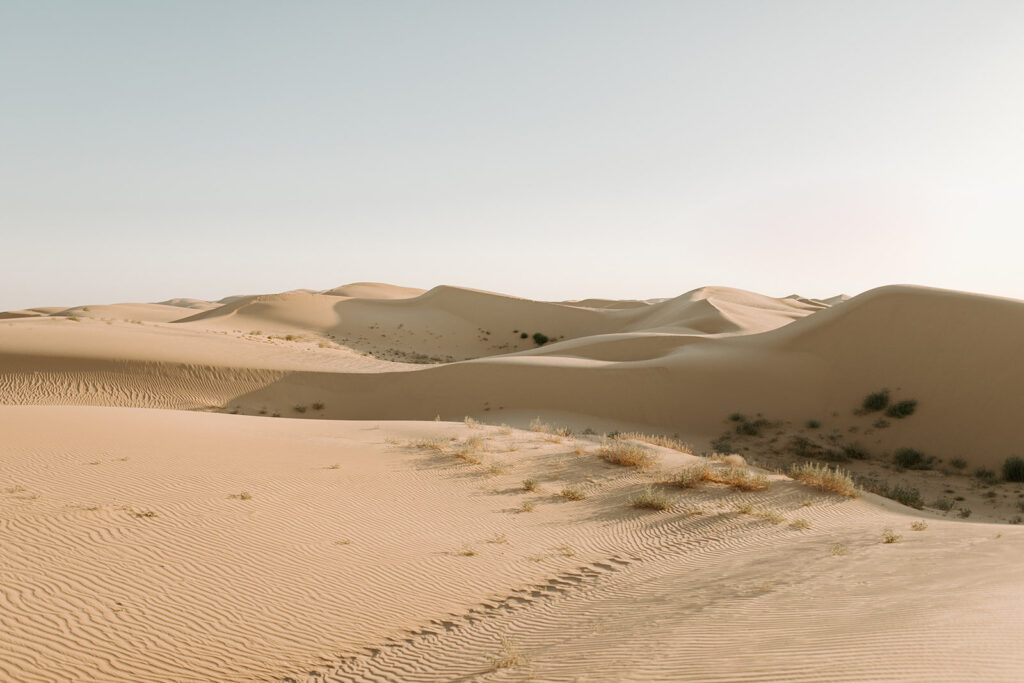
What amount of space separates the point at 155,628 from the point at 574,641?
131 inches

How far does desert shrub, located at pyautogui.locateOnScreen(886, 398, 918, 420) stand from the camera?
59.8 ft

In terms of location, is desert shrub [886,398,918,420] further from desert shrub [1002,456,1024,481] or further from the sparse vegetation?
the sparse vegetation

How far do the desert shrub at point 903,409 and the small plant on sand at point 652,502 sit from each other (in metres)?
12.6

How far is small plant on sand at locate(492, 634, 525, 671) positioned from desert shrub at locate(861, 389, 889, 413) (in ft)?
58.2

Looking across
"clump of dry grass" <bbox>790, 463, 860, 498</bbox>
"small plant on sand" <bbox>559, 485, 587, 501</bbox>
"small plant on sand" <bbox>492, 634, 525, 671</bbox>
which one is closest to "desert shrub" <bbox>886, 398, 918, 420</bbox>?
"clump of dry grass" <bbox>790, 463, 860, 498</bbox>

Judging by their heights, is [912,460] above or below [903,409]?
below

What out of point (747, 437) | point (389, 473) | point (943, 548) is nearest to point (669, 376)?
point (747, 437)

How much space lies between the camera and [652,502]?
9.05 m

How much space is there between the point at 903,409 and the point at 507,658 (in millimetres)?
17744

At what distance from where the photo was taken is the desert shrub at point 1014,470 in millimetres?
14234

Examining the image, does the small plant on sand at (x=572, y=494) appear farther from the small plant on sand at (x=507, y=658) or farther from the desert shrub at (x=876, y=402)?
the desert shrub at (x=876, y=402)

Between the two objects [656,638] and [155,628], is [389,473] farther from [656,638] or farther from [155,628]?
[656,638]

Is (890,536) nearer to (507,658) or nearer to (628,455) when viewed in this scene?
(628,455)

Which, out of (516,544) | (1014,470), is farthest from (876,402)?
(516,544)
